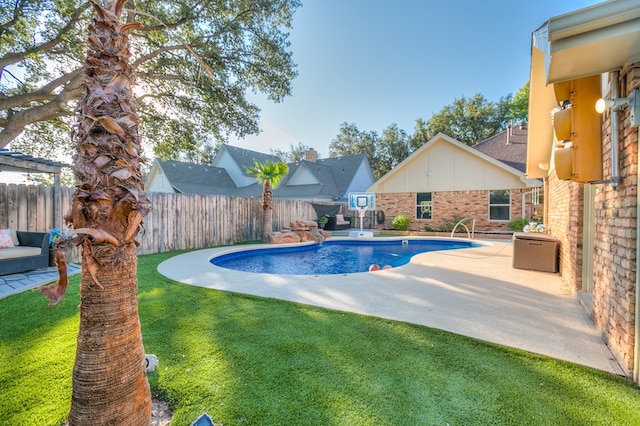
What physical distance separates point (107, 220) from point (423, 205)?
651 inches

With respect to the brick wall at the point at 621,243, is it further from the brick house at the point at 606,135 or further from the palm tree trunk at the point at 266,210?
the palm tree trunk at the point at 266,210

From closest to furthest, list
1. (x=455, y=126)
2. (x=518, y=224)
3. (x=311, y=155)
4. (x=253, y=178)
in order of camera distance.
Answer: (x=518, y=224), (x=253, y=178), (x=311, y=155), (x=455, y=126)

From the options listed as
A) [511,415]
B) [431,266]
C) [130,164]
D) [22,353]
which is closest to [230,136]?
[431,266]

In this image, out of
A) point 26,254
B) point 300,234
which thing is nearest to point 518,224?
point 300,234

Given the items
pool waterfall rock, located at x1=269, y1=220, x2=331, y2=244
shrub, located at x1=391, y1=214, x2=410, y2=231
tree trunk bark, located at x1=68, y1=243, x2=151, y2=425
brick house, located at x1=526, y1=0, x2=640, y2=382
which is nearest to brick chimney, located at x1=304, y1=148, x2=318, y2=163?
shrub, located at x1=391, y1=214, x2=410, y2=231

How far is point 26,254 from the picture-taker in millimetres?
5332

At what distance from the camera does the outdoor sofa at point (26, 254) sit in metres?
5.05

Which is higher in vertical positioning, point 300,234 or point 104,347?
point 104,347

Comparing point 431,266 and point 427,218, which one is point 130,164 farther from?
point 427,218

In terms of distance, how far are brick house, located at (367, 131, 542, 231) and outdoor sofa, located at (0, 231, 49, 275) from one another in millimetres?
15025

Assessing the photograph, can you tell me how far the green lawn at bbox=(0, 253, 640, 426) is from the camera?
1850 millimetres

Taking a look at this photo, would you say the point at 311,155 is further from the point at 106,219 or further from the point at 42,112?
the point at 106,219

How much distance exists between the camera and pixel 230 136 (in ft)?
36.0

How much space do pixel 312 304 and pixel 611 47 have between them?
384cm
